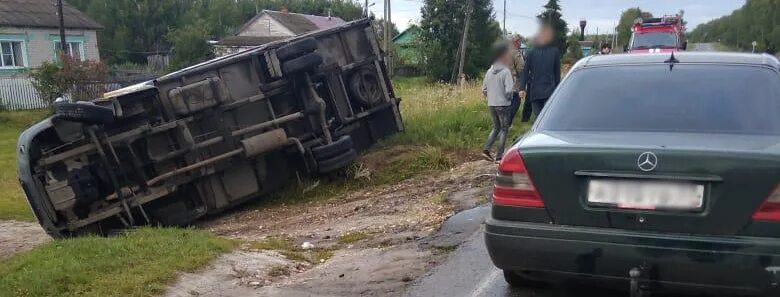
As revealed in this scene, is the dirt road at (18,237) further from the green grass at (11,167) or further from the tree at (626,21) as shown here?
the tree at (626,21)

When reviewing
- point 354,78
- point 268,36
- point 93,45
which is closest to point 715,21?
point 268,36

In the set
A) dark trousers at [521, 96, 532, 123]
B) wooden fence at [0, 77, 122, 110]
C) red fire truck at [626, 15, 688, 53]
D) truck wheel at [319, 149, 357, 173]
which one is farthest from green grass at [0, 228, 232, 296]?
wooden fence at [0, 77, 122, 110]

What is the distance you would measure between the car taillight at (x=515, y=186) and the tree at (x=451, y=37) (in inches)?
1419

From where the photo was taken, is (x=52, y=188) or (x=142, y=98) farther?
(x=142, y=98)

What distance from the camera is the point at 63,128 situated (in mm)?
7383

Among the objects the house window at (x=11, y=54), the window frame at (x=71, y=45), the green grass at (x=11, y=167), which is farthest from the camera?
the window frame at (x=71, y=45)

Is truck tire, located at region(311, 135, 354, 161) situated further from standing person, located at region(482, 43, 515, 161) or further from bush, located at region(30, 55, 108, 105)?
bush, located at region(30, 55, 108, 105)

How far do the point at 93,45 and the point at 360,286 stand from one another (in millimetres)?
35123

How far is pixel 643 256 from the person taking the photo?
3.18m

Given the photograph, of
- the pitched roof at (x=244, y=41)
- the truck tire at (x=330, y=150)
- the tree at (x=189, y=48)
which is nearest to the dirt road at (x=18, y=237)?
the truck tire at (x=330, y=150)

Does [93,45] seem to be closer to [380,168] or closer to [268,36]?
[268,36]

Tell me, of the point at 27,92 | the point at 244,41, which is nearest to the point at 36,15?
the point at 27,92

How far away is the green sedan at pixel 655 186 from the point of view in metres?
3.06

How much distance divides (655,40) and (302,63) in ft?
53.2
